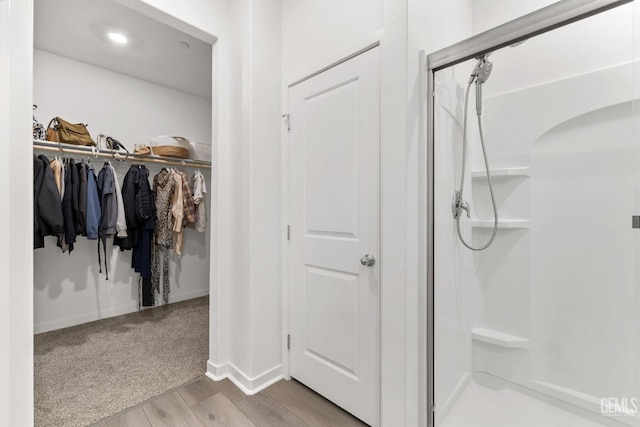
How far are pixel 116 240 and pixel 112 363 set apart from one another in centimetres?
131

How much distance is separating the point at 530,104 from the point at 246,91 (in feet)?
5.73

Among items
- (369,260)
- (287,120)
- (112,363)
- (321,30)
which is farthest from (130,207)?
(369,260)

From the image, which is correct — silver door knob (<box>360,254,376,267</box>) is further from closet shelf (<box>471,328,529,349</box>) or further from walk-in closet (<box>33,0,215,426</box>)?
walk-in closet (<box>33,0,215,426</box>)

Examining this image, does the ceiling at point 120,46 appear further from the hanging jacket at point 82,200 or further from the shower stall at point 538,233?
the shower stall at point 538,233

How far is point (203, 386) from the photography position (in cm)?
185

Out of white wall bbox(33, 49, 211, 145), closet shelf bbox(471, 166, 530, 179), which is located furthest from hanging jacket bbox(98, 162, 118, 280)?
→ closet shelf bbox(471, 166, 530, 179)

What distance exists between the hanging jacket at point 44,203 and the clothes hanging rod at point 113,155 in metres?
0.19

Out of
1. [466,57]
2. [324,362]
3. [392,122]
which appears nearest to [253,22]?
[392,122]

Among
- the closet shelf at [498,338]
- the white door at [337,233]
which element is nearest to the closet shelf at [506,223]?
the closet shelf at [498,338]

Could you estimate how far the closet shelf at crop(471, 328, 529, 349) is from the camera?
1771 mm

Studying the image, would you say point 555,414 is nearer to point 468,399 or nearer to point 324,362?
point 468,399

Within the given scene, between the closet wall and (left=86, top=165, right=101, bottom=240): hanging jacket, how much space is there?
0.33 metres

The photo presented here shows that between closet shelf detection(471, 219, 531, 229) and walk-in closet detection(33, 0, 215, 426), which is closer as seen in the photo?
closet shelf detection(471, 219, 531, 229)

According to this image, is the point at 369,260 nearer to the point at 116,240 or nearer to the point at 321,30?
the point at 321,30
